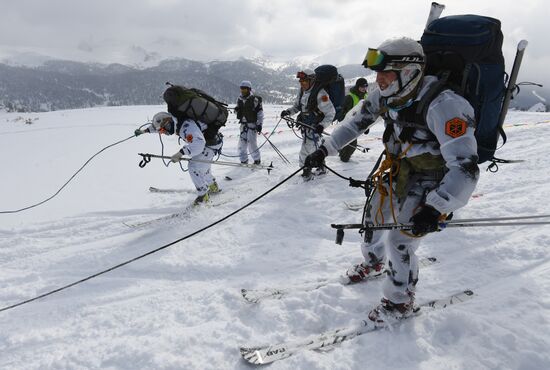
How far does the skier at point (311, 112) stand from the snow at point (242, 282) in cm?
109

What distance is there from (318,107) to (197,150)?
10.2 ft

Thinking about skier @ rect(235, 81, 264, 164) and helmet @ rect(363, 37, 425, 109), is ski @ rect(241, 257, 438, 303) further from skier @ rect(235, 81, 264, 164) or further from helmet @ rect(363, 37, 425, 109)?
skier @ rect(235, 81, 264, 164)

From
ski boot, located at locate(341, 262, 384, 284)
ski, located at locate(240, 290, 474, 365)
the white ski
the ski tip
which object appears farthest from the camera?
the white ski

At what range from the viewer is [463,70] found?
2965 millimetres

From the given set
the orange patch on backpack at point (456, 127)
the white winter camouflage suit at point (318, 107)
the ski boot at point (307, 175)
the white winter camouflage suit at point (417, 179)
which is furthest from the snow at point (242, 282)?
the orange patch on backpack at point (456, 127)

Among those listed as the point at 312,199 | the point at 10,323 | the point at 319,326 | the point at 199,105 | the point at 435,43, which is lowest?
the point at 10,323

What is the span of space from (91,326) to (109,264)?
1.52 meters

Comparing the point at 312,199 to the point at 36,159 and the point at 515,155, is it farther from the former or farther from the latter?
the point at 36,159

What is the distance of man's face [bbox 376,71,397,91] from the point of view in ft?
9.65

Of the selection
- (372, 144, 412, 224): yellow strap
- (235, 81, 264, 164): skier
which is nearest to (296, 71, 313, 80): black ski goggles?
(235, 81, 264, 164): skier

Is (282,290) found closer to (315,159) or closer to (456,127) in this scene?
(315,159)

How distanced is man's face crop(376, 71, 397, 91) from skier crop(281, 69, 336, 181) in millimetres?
4766

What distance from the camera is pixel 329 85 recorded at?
8320 millimetres

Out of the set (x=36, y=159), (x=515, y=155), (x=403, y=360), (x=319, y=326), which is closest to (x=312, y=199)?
(x=319, y=326)
